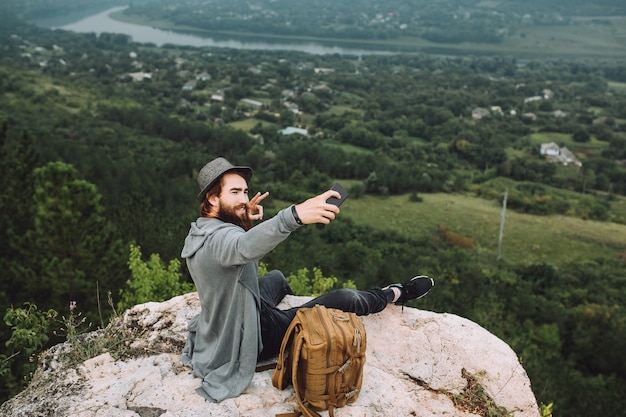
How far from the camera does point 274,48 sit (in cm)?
11600

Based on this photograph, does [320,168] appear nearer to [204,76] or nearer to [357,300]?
[357,300]

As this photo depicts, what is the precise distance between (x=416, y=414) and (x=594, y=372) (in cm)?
1608

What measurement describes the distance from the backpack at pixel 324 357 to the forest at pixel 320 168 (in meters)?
1.97

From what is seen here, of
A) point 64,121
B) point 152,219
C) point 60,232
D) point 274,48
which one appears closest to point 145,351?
point 60,232

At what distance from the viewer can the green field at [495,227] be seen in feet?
103

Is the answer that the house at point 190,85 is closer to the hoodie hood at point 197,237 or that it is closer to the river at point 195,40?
the river at point 195,40

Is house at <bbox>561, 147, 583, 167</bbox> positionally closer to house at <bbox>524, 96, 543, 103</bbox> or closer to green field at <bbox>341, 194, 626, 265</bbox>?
green field at <bbox>341, 194, 626, 265</bbox>

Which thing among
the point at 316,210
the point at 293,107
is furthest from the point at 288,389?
the point at 293,107

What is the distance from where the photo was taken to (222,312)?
3352 mm

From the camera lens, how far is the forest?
32.8 ft

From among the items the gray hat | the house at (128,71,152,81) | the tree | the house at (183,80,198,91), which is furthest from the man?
the house at (128,71,152,81)

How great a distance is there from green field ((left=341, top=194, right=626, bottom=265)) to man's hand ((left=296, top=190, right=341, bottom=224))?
29010mm

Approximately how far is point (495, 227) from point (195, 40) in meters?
105

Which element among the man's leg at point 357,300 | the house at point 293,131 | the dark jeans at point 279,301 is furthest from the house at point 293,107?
the man's leg at point 357,300
